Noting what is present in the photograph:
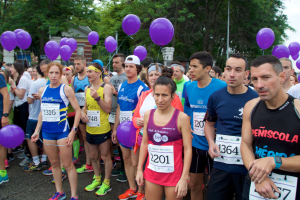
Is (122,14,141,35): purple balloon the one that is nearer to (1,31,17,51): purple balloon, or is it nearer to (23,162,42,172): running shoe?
(23,162,42,172): running shoe

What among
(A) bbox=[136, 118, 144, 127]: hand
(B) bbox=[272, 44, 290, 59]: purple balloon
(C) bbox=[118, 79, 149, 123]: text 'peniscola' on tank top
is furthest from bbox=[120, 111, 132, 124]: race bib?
(B) bbox=[272, 44, 290, 59]: purple balloon

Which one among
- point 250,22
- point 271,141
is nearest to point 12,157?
point 271,141

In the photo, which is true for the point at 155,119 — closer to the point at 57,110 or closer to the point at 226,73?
the point at 226,73

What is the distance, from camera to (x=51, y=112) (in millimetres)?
3559

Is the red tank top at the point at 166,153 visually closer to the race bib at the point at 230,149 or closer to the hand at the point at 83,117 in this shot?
the race bib at the point at 230,149

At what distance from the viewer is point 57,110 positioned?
140 inches

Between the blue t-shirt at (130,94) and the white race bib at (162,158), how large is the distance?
129 cm

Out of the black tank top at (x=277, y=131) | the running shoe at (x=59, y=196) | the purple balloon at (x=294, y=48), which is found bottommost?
the running shoe at (x=59, y=196)

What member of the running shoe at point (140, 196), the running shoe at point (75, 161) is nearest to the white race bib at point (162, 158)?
the running shoe at point (140, 196)

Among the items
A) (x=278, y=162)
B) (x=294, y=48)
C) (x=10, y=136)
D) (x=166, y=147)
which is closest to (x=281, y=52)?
(x=294, y=48)

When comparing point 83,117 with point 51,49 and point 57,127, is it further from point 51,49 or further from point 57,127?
point 51,49

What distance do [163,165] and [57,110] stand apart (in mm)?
A: 2004

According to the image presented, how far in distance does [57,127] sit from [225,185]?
2.52 metres

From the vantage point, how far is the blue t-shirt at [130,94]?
3656 mm
